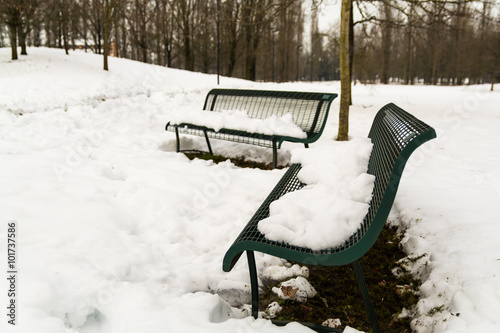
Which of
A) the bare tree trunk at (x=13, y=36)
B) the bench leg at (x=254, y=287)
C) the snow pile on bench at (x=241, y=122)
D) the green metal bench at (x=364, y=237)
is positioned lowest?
the bench leg at (x=254, y=287)

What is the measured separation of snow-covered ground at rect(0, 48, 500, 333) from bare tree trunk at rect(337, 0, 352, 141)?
1.05 m

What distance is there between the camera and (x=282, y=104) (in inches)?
197

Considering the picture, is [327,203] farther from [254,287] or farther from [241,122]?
[241,122]

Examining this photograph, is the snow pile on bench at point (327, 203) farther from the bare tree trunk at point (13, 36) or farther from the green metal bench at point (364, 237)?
the bare tree trunk at point (13, 36)

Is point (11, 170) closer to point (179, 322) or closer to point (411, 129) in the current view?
point (179, 322)

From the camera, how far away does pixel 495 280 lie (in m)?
1.90

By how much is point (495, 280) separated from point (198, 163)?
3.45 m

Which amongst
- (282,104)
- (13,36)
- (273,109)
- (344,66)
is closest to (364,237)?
(282,104)

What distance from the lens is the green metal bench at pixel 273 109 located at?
436cm

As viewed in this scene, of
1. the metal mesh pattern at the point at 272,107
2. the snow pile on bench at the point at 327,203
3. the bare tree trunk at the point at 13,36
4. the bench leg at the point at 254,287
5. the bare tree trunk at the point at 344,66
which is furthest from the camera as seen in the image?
the bare tree trunk at the point at 13,36

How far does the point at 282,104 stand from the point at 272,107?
258 mm

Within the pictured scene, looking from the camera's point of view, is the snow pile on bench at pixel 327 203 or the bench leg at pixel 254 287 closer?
the snow pile on bench at pixel 327 203

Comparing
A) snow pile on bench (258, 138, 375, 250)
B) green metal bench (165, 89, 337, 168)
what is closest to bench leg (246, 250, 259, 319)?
snow pile on bench (258, 138, 375, 250)

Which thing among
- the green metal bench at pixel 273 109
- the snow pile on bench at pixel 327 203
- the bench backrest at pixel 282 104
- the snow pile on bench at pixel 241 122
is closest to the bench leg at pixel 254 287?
the snow pile on bench at pixel 327 203
